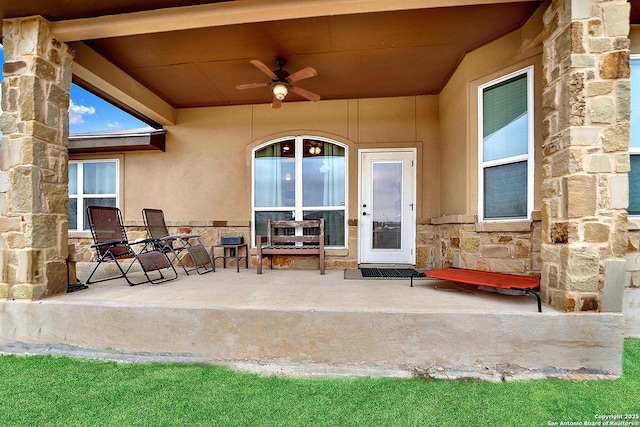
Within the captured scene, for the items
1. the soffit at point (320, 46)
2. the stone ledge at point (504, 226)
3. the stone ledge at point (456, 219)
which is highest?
the soffit at point (320, 46)

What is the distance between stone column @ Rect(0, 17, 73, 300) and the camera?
2.54 metres

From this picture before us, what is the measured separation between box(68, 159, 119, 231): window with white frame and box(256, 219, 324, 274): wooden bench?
3181mm

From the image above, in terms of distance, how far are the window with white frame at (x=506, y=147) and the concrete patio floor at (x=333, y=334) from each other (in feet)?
3.72

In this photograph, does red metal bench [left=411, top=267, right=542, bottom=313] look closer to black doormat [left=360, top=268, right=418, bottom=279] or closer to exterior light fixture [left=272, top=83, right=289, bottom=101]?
black doormat [left=360, top=268, right=418, bottom=279]

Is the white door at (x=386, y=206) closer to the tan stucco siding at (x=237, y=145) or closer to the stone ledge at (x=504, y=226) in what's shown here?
the tan stucco siding at (x=237, y=145)

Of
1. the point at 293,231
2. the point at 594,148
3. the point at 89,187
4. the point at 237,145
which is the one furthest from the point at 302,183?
the point at 89,187

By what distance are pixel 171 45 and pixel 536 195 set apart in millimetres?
4317

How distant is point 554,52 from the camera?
7.70 ft

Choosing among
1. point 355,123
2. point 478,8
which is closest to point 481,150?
point 478,8

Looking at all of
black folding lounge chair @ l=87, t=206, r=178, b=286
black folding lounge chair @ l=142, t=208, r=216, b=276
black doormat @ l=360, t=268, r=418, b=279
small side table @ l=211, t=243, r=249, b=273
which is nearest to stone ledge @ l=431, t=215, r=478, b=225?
black doormat @ l=360, t=268, r=418, b=279

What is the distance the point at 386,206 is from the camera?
4590 mm

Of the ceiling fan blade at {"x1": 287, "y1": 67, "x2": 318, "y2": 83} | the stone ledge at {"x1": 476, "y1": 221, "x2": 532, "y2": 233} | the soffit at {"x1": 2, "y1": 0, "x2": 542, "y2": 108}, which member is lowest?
the stone ledge at {"x1": 476, "y1": 221, "x2": 532, "y2": 233}

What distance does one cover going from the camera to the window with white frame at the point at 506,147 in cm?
299

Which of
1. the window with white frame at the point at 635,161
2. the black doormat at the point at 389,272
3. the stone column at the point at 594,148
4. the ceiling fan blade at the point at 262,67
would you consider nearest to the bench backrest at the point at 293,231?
the black doormat at the point at 389,272
